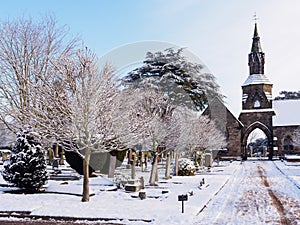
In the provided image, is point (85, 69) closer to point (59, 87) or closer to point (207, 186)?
point (59, 87)

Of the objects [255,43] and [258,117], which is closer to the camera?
[258,117]

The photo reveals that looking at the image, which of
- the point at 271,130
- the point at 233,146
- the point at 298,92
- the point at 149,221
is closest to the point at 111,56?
the point at 149,221

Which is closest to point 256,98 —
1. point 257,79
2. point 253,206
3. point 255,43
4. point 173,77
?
point 257,79

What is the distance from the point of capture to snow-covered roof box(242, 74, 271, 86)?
48750 millimetres

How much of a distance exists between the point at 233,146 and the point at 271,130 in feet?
19.1

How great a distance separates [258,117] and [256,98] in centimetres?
285

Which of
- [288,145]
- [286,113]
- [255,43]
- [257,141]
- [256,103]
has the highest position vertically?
[255,43]

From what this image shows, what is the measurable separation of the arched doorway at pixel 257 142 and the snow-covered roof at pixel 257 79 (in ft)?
19.1

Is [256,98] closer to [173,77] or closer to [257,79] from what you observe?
[257,79]

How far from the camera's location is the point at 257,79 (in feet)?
161

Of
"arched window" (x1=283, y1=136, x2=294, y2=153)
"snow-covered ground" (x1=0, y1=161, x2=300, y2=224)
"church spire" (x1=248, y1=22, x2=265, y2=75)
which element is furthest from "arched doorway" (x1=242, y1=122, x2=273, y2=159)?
"snow-covered ground" (x1=0, y1=161, x2=300, y2=224)

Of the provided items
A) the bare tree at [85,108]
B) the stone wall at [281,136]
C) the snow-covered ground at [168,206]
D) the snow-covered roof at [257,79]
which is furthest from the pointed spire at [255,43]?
the bare tree at [85,108]

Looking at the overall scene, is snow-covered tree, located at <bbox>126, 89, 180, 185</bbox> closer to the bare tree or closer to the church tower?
the bare tree

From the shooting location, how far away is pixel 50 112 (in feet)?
37.3
